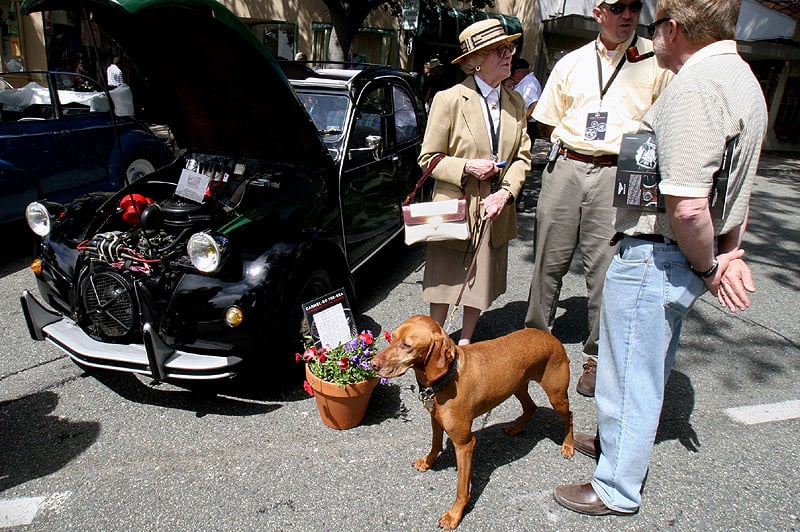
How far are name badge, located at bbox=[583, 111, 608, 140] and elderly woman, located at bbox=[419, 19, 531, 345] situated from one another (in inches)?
Result: 15.4

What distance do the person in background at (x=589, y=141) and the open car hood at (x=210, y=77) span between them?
1.59 metres

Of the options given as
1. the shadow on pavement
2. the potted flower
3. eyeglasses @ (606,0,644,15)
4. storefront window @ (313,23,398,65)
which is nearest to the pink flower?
the potted flower

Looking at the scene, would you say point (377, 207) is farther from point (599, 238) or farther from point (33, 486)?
point (33, 486)

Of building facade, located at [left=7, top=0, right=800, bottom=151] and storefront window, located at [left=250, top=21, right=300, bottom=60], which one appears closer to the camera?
building facade, located at [left=7, top=0, right=800, bottom=151]

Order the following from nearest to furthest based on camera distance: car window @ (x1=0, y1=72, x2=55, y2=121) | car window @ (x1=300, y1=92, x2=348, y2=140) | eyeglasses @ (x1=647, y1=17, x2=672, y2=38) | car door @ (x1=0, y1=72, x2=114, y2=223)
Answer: eyeglasses @ (x1=647, y1=17, x2=672, y2=38) < car window @ (x1=300, y1=92, x2=348, y2=140) < car door @ (x1=0, y1=72, x2=114, y2=223) < car window @ (x1=0, y1=72, x2=55, y2=121)

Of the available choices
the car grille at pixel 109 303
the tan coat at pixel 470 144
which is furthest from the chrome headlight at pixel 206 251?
the tan coat at pixel 470 144

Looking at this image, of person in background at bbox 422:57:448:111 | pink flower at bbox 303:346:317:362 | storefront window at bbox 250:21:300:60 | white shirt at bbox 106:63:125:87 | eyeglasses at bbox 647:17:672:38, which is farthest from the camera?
storefront window at bbox 250:21:300:60

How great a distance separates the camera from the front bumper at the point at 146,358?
8.54 ft

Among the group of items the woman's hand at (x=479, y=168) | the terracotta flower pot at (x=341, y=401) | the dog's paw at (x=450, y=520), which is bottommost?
the dog's paw at (x=450, y=520)

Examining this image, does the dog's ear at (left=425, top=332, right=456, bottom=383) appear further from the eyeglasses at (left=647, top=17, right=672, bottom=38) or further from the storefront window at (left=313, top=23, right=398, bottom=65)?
the storefront window at (left=313, top=23, right=398, bottom=65)

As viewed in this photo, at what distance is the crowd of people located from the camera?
5.68ft

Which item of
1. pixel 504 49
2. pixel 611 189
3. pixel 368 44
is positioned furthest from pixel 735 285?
pixel 368 44

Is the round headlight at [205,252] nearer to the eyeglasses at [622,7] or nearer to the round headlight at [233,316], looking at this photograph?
the round headlight at [233,316]

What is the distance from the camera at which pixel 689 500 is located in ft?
8.24
